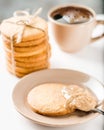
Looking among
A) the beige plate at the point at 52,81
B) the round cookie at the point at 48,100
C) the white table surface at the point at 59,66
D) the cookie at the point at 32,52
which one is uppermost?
the cookie at the point at 32,52

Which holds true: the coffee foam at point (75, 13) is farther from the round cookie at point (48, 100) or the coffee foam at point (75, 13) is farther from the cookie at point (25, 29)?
the round cookie at point (48, 100)

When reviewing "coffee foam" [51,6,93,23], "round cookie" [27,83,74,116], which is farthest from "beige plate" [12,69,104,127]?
"coffee foam" [51,6,93,23]

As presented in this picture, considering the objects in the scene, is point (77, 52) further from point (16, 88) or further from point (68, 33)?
point (16, 88)

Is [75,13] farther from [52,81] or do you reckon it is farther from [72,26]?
[52,81]

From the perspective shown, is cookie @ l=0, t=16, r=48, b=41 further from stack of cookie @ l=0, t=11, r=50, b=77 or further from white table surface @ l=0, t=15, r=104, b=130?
white table surface @ l=0, t=15, r=104, b=130

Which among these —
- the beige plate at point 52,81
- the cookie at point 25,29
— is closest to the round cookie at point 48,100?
the beige plate at point 52,81

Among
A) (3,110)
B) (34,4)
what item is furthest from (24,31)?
(34,4)
